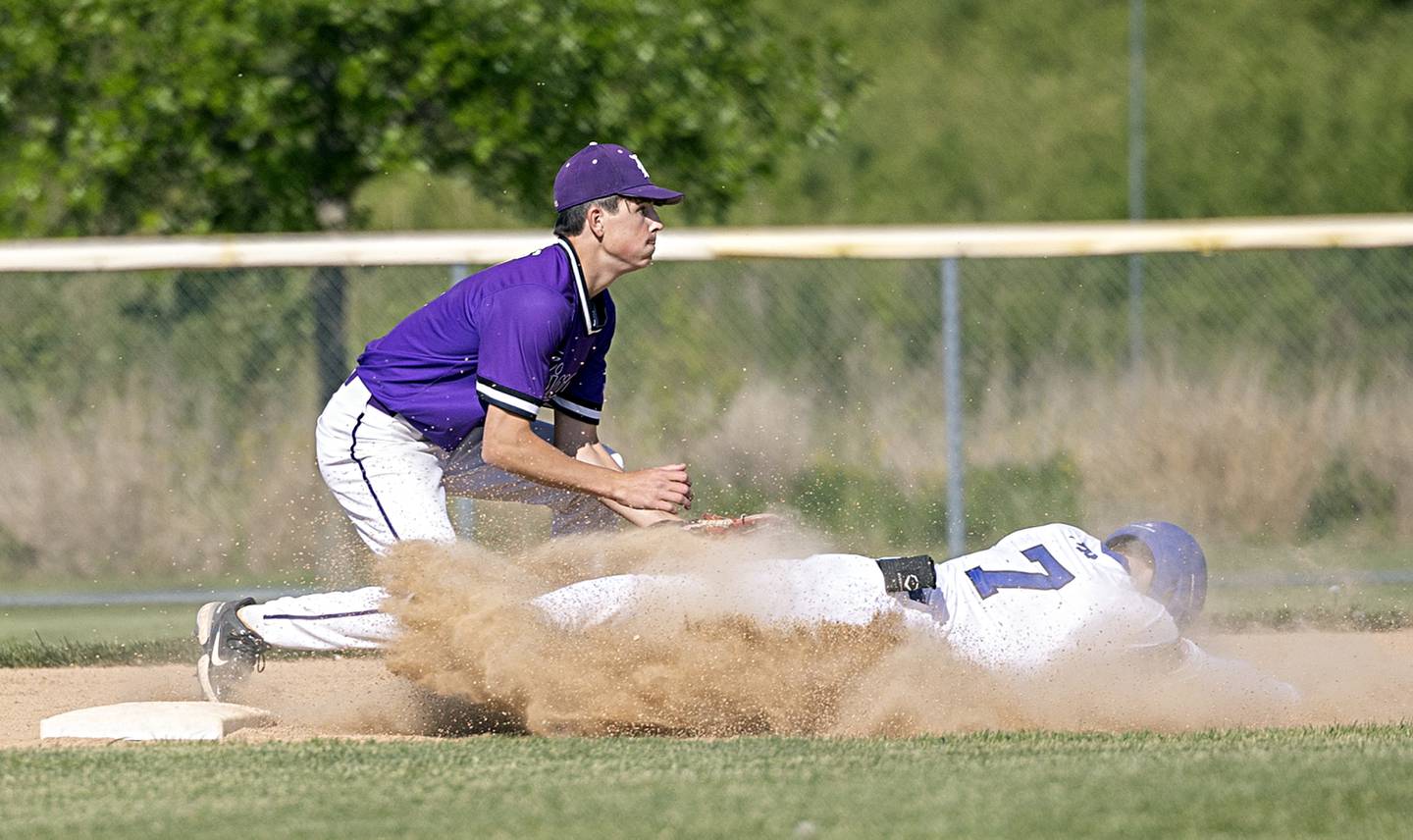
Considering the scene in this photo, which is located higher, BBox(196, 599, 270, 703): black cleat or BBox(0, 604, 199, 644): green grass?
BBox(196, 599, 270, 703): black cleat

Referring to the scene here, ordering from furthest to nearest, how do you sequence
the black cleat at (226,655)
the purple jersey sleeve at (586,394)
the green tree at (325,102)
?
the green tree at (325,102) < the purple jersey sleeve at (586,394) < the black cleat at (226,655)

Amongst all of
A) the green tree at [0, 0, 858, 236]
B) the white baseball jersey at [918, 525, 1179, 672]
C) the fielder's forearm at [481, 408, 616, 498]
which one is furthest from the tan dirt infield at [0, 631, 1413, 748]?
the green tree at [0, 0, 858, 236]

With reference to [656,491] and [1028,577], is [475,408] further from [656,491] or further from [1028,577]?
[1028,577]

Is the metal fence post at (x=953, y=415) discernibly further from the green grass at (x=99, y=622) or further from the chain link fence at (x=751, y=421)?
the green grass at (x=99, y=622)

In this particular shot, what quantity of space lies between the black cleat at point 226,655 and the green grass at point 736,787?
2.67ft

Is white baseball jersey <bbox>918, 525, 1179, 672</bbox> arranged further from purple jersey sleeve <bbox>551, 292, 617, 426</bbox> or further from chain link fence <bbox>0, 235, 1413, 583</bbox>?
chain link fence <bbox>0, 235, 1413, 583</bbox>

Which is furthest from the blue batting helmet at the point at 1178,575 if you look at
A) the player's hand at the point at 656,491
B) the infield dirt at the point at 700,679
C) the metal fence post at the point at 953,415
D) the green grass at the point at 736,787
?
the metal fence post at the point at 953,415

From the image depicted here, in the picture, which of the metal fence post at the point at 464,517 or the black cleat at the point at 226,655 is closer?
the black cleat at the point at 226,655

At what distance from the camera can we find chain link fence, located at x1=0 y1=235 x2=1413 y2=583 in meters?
9.39

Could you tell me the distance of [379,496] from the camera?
20.3 feet

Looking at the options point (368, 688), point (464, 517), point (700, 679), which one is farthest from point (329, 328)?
point (700, 679)

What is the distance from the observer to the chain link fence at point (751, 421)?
9391 mm

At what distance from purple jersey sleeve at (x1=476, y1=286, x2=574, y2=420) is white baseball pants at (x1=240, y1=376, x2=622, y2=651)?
23.2 inches

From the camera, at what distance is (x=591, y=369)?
6629 millimetres
